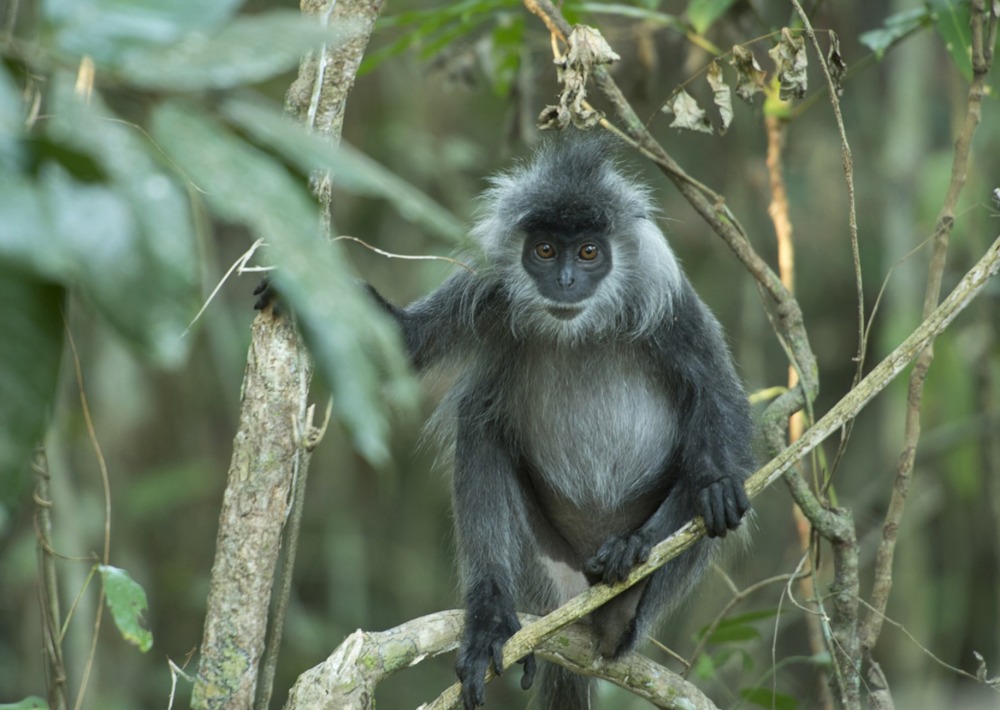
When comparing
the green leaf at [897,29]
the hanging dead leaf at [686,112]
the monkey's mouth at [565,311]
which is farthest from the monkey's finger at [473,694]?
the green leaf at [897,29]

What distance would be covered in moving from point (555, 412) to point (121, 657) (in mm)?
4605

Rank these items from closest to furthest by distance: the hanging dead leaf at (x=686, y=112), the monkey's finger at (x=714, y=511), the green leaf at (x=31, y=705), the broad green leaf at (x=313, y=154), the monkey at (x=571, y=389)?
1. the broad green leaf at (x=313, y=154)
2. the green leaf at (x=31, y=705)
3. the monkey's finger at (x=714, y=511)
4. the hanging dead leaf at (x=686, y=112)
5. the monkey at (x=571, y=389)

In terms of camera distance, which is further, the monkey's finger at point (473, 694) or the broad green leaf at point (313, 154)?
the monkey's finger at point (473, 694)

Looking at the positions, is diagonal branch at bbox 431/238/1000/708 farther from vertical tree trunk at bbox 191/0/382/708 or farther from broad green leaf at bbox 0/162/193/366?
broad green leaf at bbox 0/162/193/366

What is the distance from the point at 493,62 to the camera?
5707 millimetres

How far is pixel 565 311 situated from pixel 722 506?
1098 mm

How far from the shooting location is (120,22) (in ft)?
3.39

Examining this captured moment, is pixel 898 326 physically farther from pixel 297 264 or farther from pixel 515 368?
pixel 297 264

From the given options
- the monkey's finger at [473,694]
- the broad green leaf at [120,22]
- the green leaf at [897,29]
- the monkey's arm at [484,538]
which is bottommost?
the monkey's finger at [473,694]

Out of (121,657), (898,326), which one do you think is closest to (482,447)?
(898,326)

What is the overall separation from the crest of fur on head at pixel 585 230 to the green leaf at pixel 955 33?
1390mm

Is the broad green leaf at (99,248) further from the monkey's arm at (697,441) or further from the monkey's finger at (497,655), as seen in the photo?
the monkey's arm at (697,441)

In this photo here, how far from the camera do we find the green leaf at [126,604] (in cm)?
244

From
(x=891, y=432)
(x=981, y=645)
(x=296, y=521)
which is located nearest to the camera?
(x=296, y=521)
